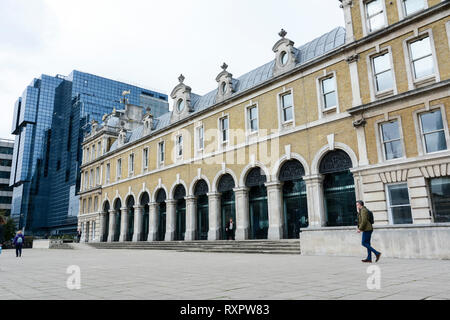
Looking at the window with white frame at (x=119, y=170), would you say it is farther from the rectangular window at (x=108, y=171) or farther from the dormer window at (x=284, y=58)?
the dormer window at (x=284, y=58)

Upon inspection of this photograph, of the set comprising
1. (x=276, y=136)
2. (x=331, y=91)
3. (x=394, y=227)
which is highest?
(x=331, y=91)

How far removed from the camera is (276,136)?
848 inches

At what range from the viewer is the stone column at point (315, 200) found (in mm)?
18672

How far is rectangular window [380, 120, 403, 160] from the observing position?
53.2 feet

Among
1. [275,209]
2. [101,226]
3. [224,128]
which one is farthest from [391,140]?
[101,226]

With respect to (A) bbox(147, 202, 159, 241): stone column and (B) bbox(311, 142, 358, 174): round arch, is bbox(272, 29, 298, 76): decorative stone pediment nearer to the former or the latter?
(B) bbox(311, 142, 358, 174): round arch

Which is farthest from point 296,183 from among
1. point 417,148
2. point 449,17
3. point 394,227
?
point 449,17

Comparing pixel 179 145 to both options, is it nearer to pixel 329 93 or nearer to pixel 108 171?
pixel 329 93

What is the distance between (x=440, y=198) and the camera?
14.8 metres

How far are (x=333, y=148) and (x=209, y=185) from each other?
404 inches

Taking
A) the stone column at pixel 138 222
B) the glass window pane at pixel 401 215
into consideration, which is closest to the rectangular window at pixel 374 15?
the glass window pane at pixel 401 215

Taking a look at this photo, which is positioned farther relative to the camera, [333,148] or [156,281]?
[333,148]

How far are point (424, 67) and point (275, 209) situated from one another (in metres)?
10.7

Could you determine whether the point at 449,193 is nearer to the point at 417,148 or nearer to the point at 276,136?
the point at 417,148
